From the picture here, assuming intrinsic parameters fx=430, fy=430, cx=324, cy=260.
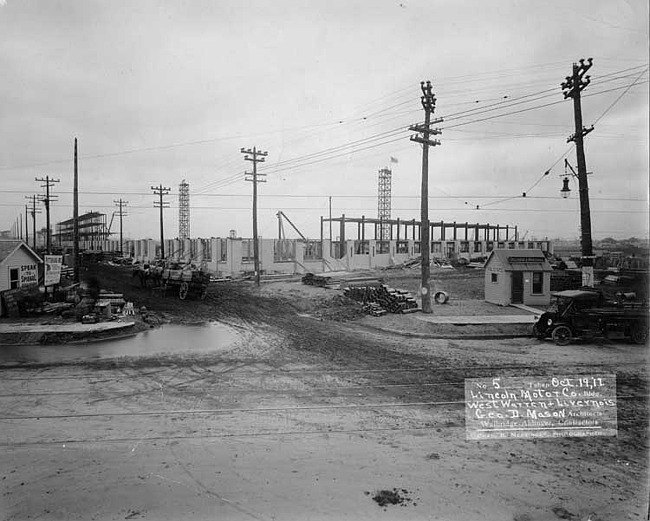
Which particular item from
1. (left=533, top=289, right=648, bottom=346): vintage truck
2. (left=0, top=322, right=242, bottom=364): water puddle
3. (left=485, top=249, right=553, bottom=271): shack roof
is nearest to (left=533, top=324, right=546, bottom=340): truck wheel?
(left=533, top=289, right=648, bottom=346): vintage truck

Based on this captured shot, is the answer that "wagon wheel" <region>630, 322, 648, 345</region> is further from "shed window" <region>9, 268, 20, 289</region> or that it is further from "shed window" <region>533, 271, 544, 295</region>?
"shed window" <region>9, 268, 20, 289</region>

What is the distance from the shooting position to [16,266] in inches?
717

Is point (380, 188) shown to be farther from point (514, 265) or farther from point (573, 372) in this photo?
point (573, 372)

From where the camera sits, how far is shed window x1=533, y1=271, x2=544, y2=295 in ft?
64.7

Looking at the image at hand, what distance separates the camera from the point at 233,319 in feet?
56.2

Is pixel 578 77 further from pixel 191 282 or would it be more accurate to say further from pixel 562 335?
pixel 191 282

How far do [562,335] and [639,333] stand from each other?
1950mm

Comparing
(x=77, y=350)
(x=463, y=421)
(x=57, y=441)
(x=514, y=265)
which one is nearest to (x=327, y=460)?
(x=463, y=421)

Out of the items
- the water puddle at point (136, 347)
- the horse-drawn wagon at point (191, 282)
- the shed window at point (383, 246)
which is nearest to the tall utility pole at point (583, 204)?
the water puddle at point (136, 347)

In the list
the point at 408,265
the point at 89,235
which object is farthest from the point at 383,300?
the point at 89,235

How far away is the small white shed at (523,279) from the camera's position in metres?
19.5

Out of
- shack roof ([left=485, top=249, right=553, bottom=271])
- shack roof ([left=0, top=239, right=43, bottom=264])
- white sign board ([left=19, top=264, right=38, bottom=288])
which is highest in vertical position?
shack roof ([left=0, top=239, right=43, bottom=264])
